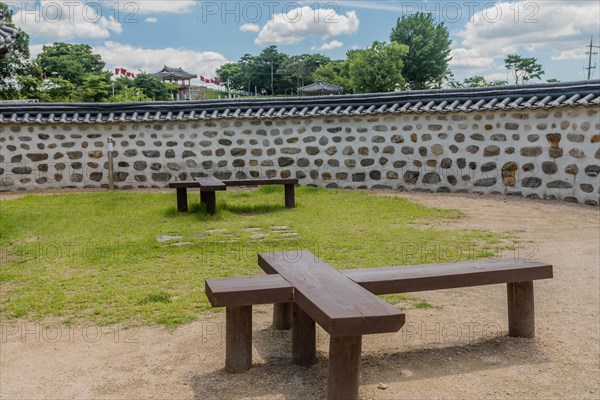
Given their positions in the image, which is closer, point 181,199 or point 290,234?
point 290,234

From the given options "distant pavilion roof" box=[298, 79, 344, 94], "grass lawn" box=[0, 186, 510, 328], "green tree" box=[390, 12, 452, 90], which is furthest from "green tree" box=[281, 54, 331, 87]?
"grass lawn" box=[0, 186, 510, 328]

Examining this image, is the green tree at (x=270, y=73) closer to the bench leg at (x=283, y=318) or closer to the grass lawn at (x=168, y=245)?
the grass lawn at (x=168, y=245)

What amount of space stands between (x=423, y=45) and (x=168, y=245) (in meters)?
36.8

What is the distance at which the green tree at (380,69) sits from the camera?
119 feet

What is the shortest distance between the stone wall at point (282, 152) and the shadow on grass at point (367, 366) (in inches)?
253

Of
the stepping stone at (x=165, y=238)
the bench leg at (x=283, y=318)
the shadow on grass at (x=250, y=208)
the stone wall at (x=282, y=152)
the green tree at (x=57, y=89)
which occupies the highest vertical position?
the green tree at (x=57, y=89)

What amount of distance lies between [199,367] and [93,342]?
74cm

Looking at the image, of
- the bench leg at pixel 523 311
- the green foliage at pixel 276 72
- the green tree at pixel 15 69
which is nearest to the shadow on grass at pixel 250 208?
the bench leg at pixel 523 311

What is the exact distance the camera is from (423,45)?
129 ft

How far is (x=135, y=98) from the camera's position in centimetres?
3397

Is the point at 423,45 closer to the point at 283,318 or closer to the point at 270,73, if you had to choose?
the point at 270,73

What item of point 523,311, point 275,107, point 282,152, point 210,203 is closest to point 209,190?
point 210,203

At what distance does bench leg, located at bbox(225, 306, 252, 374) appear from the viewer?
2.77 metres

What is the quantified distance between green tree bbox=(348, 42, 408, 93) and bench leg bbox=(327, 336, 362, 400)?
3438 cm
